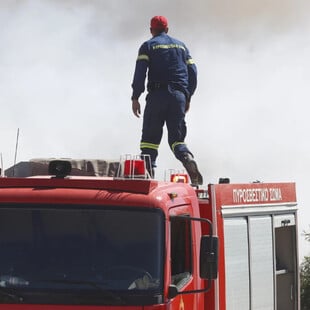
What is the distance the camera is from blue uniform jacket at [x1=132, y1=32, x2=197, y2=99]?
904 centimetres

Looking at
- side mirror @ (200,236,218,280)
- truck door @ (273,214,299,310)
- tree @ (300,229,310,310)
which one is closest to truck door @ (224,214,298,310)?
truck door @ (273,214,299,310)

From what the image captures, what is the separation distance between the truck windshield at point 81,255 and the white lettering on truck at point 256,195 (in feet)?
7.12

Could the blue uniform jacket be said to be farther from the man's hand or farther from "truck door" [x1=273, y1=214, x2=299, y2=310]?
"truck door" [x1=273, y1=214, x2=299, y2=310]

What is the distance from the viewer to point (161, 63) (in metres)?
9.09

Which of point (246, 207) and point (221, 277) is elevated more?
point (246, 207)

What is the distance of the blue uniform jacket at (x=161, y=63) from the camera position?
9.04m

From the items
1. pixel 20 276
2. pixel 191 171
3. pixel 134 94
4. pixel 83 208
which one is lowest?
pixel 20 276

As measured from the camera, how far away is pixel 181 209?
6582 mm

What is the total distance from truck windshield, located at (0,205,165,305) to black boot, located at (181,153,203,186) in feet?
8.45

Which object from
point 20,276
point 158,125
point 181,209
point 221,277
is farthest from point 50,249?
point 158,125

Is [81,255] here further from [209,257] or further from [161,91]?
[161,91]

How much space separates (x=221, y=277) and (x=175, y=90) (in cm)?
228

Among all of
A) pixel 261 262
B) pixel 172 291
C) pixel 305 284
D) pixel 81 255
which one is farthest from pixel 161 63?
pixel 305 284

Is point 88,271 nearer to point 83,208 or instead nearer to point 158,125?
point 83,208
